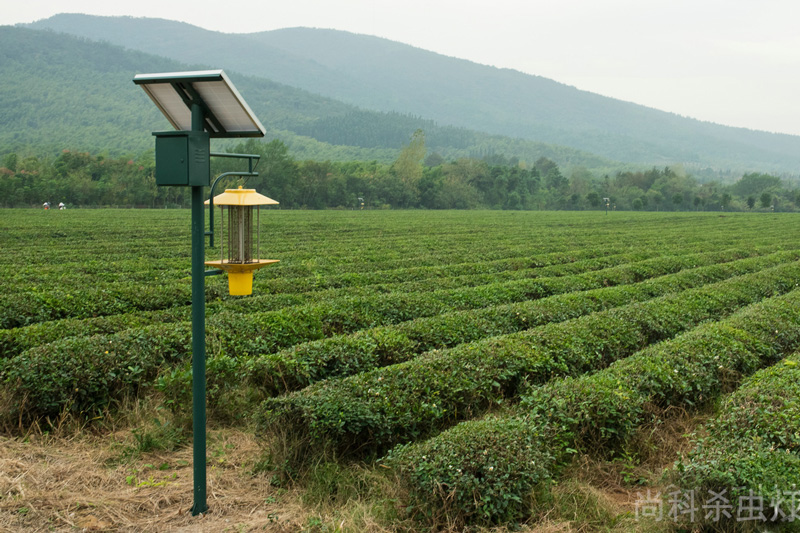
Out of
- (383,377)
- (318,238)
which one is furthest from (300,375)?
(318,238)

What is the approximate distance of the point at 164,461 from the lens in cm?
636

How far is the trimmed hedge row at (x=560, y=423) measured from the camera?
16.4 feet

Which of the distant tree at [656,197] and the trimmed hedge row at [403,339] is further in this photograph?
the distant tree at [656,197]

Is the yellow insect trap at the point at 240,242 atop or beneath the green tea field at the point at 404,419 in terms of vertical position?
atop

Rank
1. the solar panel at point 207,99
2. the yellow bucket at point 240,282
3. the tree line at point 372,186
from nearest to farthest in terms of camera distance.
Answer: the solar panel at point 207,99 → the yellow bucket at point 240,282 → the tree line at point 372,186

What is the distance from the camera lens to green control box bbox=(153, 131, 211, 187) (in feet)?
15.3

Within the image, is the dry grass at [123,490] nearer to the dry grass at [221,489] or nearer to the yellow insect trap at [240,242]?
the dry grass at [221,489]

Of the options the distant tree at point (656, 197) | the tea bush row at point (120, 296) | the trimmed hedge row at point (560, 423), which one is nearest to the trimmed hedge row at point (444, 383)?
the trimmed hedge row at point (560, 423)

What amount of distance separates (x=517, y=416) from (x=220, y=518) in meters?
3.01

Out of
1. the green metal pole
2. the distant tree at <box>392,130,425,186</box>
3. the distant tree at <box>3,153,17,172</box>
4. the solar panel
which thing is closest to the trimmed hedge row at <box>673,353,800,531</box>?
the green metal pole

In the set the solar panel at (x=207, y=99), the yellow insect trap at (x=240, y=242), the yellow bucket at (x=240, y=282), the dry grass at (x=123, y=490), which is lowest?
the dry grass at (x=123, y=490)

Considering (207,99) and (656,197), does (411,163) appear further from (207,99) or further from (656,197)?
(207,99)

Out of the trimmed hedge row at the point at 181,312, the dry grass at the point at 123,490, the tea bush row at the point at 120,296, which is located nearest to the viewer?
the dry grass at the point at 123,490

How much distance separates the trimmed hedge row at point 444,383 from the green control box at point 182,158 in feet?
8.84
